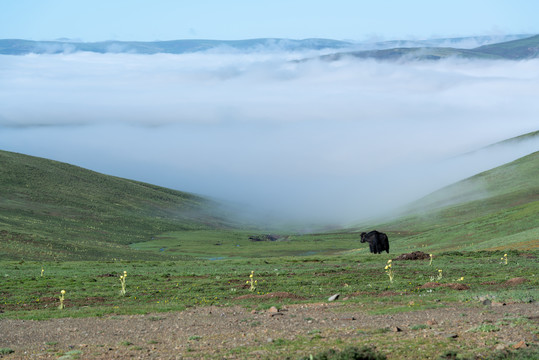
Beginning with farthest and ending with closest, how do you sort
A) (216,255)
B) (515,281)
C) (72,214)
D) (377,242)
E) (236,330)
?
(72,214), (216,255), (377,242), (515,281), (236,330)

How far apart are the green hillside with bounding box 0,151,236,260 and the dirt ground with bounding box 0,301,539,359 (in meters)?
51.6

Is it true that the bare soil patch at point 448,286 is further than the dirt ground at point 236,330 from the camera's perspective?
Yes

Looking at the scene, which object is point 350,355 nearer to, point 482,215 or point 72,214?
point 482,215

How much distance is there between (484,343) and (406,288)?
14.3 m

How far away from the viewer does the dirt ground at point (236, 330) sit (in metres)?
18.0

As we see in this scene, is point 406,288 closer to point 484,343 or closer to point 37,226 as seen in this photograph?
point 484,343

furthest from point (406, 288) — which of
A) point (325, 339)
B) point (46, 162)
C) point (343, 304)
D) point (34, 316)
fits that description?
point (46, 162)

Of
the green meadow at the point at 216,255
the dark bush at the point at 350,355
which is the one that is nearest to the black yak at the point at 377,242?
the green meadow at the point at 216,255

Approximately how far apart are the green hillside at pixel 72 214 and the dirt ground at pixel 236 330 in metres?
51.6

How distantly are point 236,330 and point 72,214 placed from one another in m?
125

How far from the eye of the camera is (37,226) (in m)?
109

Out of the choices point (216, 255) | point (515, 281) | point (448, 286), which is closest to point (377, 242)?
point (216, 255)

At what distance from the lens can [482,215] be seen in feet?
371

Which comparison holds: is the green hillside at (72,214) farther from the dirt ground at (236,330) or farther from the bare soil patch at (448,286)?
the bare soil patch at (448,286)
